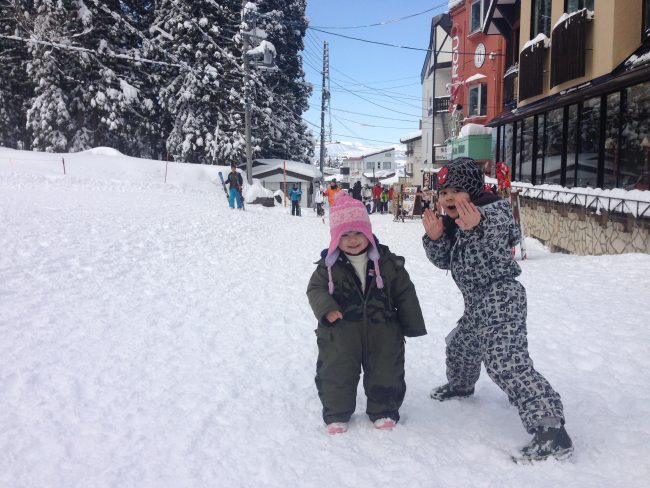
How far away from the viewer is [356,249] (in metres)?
2.88

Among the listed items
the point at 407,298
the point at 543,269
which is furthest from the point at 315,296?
the point at 543,269

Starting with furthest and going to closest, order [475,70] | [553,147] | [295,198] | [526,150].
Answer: [475,70], [295,198], [526,150], [553,147]

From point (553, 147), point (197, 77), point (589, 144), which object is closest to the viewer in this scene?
point (589, 144)

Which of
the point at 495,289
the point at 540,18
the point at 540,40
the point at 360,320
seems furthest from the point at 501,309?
the point at 540,18

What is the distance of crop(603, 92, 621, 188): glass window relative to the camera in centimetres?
980

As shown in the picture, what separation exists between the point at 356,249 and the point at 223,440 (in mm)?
1388

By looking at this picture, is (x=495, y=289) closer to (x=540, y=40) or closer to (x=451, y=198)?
(x=451, y=198)

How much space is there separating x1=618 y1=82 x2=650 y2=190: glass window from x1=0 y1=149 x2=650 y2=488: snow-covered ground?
1930 millimetres

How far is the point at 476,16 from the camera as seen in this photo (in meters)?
26.7

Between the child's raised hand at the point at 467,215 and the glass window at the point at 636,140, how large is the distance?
8145mm

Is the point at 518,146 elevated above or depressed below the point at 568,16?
below

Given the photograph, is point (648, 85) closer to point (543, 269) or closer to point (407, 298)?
point (543, 269)

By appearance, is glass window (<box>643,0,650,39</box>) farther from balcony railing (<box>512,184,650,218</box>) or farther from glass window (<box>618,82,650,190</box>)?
balcony railing (<box>512,184,650,218</box>)

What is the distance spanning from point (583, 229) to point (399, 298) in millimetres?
9301
